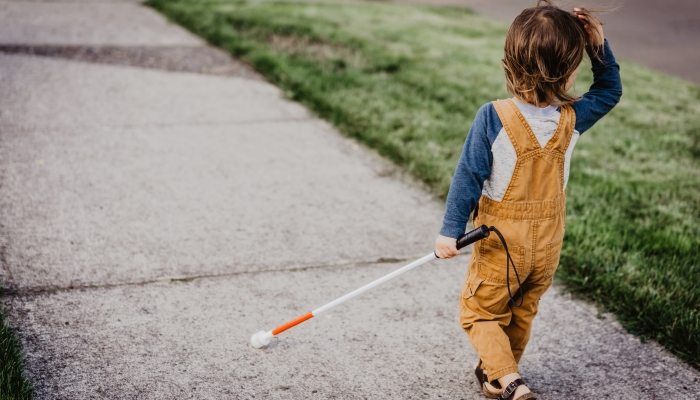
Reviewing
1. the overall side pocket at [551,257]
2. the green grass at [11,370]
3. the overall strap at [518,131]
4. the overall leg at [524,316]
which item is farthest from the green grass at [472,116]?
the green grass at [11,370]

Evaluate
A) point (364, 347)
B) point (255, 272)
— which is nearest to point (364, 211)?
point (255, 272)

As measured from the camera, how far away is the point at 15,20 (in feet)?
25.3

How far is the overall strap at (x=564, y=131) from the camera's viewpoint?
2.17m

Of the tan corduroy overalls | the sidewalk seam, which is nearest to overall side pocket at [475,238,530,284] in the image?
the tan corduroy overalls

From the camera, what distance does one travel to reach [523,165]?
2.16 meters

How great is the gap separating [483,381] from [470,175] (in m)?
0.83

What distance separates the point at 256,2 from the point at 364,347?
325 inches

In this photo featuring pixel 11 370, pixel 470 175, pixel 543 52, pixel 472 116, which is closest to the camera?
pixel 543 52

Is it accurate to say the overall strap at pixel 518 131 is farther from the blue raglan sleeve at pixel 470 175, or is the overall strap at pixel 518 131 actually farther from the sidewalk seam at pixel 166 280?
the sidewalk seam at pixel 166 280

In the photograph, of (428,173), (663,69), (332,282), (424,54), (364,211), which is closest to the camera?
(332,282)

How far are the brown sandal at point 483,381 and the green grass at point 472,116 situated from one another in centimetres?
83

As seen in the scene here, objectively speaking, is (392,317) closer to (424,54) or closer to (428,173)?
(428,173)

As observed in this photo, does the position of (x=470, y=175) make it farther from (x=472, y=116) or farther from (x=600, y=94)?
(x=472, y=116)

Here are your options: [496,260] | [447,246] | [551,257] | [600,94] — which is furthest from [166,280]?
[600,94]
